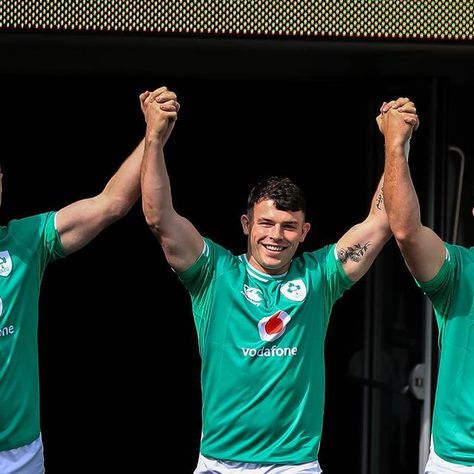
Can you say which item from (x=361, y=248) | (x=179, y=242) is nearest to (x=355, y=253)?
(x=361, y=248)

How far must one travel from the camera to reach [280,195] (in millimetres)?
Answer: 3688

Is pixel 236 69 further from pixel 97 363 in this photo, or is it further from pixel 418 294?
pixel 97 363

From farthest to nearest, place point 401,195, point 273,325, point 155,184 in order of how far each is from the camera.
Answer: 1. point 273,325
2. point 155,184
3. point 401,195

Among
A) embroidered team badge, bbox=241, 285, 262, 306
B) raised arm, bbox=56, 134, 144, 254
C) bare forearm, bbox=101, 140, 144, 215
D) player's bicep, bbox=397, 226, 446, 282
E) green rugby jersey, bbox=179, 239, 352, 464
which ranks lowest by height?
green rugby jersey, bbox=179, 239, 352, 464

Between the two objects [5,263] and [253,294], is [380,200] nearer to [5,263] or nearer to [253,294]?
[253,294]

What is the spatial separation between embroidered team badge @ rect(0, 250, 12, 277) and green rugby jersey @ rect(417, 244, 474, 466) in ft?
4.23

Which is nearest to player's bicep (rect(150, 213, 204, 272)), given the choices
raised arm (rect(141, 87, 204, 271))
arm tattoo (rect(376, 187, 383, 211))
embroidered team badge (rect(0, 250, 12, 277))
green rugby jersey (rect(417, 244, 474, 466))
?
raised arm (rect(141, 87, 204, 271))

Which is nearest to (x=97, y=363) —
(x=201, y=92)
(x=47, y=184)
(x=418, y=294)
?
(x=47, y=184)

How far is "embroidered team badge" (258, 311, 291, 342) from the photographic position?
3555 millimetres

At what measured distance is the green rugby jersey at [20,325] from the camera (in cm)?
339

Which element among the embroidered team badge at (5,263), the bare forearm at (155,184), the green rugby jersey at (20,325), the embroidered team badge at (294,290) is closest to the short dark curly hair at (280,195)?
the embroidered team badge at (294,290)

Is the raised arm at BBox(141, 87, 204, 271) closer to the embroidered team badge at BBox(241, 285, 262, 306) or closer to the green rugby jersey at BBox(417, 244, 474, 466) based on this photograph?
the embroidered team badge at BBox(241, 285, 262, 306)

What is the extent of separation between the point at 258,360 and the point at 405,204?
2.26ft

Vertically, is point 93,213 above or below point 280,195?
below
